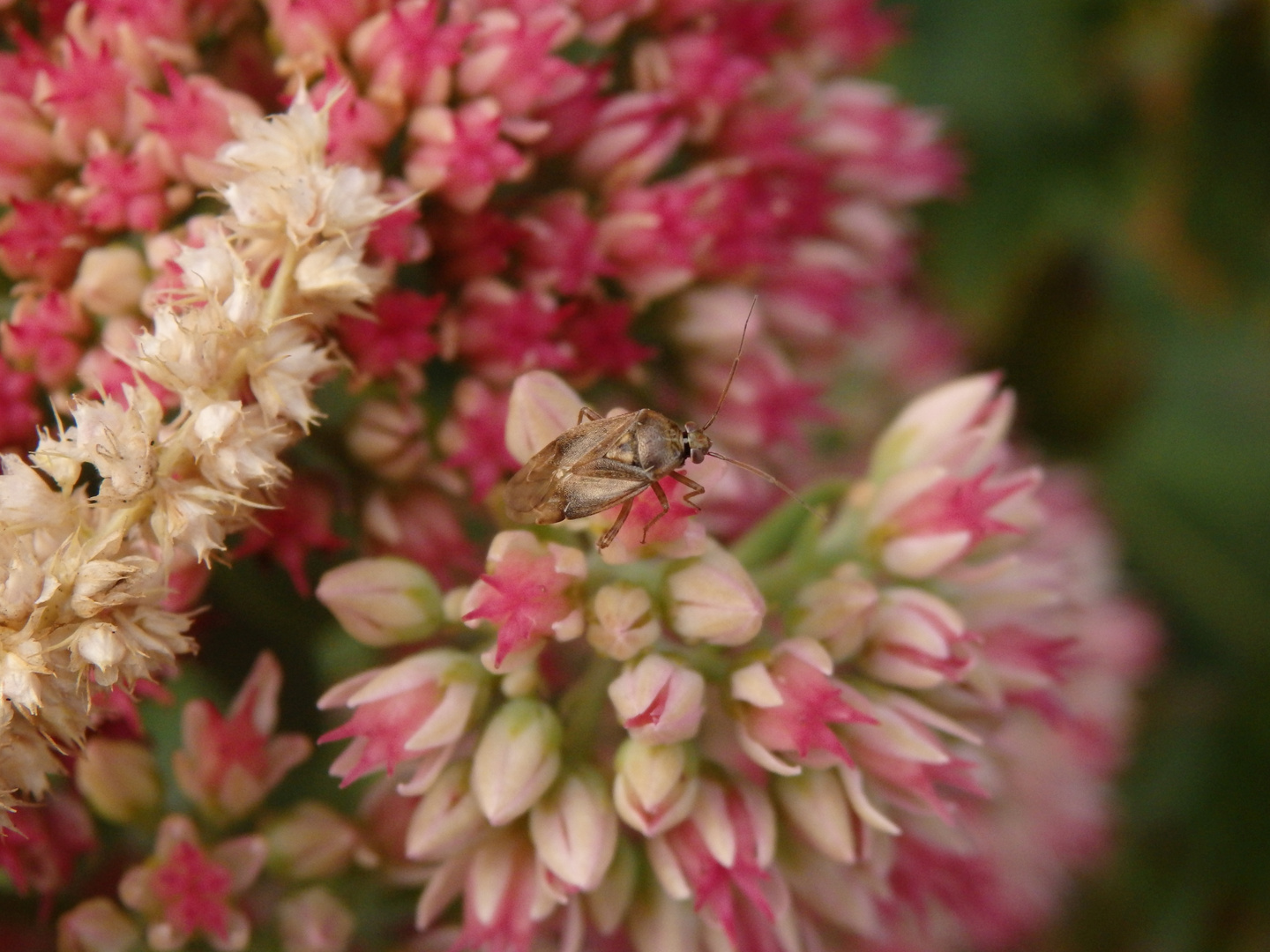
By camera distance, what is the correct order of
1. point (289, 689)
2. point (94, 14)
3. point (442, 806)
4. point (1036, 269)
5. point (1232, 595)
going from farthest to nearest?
point (1232, 595) < point (1036, 269) < point (289, 689) < point (94, 14) < point (442, 806)

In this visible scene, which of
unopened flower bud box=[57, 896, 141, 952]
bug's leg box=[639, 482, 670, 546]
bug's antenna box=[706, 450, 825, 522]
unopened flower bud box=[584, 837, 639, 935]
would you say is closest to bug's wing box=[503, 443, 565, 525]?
bug's leg box=[639, 482, 670, 546]

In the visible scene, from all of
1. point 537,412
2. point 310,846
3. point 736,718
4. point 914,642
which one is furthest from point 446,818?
point 914,642

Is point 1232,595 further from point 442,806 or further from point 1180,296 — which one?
point 442,806

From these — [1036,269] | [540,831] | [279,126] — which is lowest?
[1036,269]

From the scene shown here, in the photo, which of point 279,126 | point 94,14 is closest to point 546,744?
point 279,126

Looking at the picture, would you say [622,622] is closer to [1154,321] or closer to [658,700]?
[658,700]

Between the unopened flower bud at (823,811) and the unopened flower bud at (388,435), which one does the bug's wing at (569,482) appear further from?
the unopened flower bud at (823,811)
